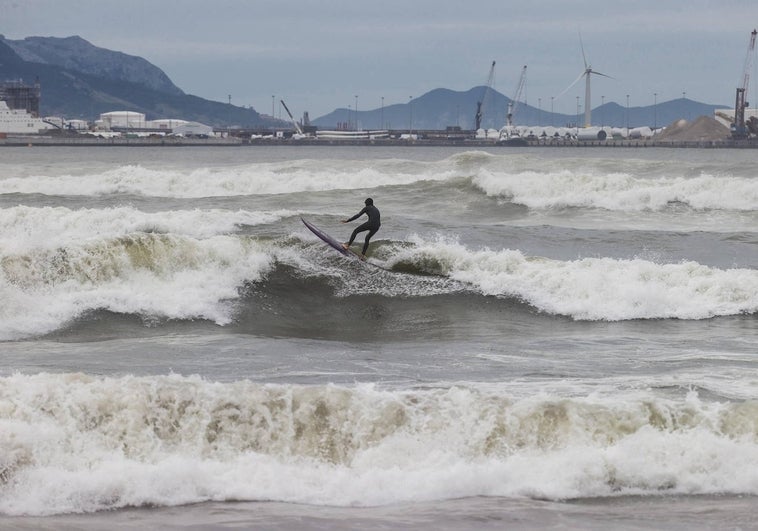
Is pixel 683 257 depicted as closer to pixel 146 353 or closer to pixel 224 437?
pixel 146 353

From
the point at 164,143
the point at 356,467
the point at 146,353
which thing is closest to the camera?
the point at 356,467

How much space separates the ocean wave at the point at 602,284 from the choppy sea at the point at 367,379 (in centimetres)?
6

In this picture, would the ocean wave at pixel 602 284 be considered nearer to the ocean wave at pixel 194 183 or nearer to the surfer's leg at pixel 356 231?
the surfer's leg at pixel 356 231

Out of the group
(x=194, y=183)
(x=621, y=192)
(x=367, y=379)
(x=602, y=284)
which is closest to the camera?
(x=367, y=379)

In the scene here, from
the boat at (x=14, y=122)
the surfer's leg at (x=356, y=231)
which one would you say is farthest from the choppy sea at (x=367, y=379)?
the boat at (x=14, y=122)

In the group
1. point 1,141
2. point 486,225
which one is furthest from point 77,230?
point 1,141

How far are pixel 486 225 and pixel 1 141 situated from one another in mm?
148601

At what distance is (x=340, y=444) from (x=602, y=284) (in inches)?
494

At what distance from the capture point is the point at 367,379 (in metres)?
14.9

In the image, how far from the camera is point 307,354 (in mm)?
17281

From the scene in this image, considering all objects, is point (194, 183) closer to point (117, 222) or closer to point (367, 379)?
point (117, 222)

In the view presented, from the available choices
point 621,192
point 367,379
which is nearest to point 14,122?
point 621,192

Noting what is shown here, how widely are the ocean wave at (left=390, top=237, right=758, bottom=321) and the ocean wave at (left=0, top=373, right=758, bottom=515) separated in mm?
9156

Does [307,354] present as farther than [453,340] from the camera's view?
No
